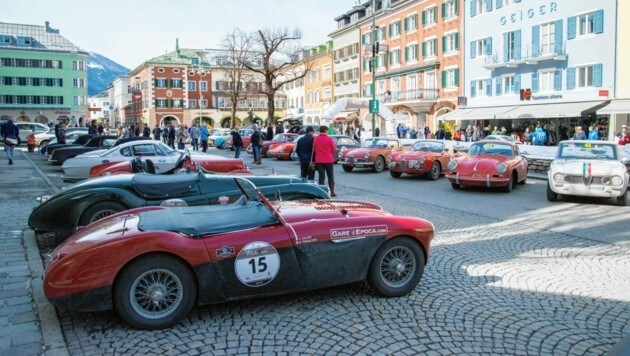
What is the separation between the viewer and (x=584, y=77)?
1310 inches

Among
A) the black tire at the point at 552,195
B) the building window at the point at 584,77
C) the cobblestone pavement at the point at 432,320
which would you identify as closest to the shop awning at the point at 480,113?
the building window at the point at 584,77

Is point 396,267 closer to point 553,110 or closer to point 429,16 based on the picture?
point 553,110

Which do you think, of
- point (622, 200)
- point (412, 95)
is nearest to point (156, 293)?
point (622, 200)

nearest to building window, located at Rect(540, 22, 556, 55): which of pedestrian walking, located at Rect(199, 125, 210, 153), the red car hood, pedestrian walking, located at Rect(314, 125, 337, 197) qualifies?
pedestrian walking, located at Rect(199, 125, 210, 153)

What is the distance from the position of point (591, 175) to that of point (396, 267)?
344 inches

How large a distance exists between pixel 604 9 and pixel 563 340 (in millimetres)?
32770

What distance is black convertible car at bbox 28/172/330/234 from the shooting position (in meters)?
7.58

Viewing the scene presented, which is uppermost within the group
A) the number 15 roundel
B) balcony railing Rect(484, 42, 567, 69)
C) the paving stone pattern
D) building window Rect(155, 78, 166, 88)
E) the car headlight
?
building window Rect(155, 78, 166, 88)

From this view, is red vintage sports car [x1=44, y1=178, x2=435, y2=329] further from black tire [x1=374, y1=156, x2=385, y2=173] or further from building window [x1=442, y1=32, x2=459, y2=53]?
building window [x1=442, y1=32, x2=459, y2=53]

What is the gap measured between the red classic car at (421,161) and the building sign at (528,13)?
21.8m

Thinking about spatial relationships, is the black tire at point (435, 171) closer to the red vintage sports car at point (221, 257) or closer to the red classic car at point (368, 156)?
the red classic car at point (368, 156)

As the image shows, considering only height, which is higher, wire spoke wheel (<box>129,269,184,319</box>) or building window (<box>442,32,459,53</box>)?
building window (<box>442,32,459,53</box>)

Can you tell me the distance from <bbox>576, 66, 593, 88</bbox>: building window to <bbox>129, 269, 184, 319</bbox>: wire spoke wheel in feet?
111

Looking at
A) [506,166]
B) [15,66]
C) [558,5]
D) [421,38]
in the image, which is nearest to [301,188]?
[506,166]
